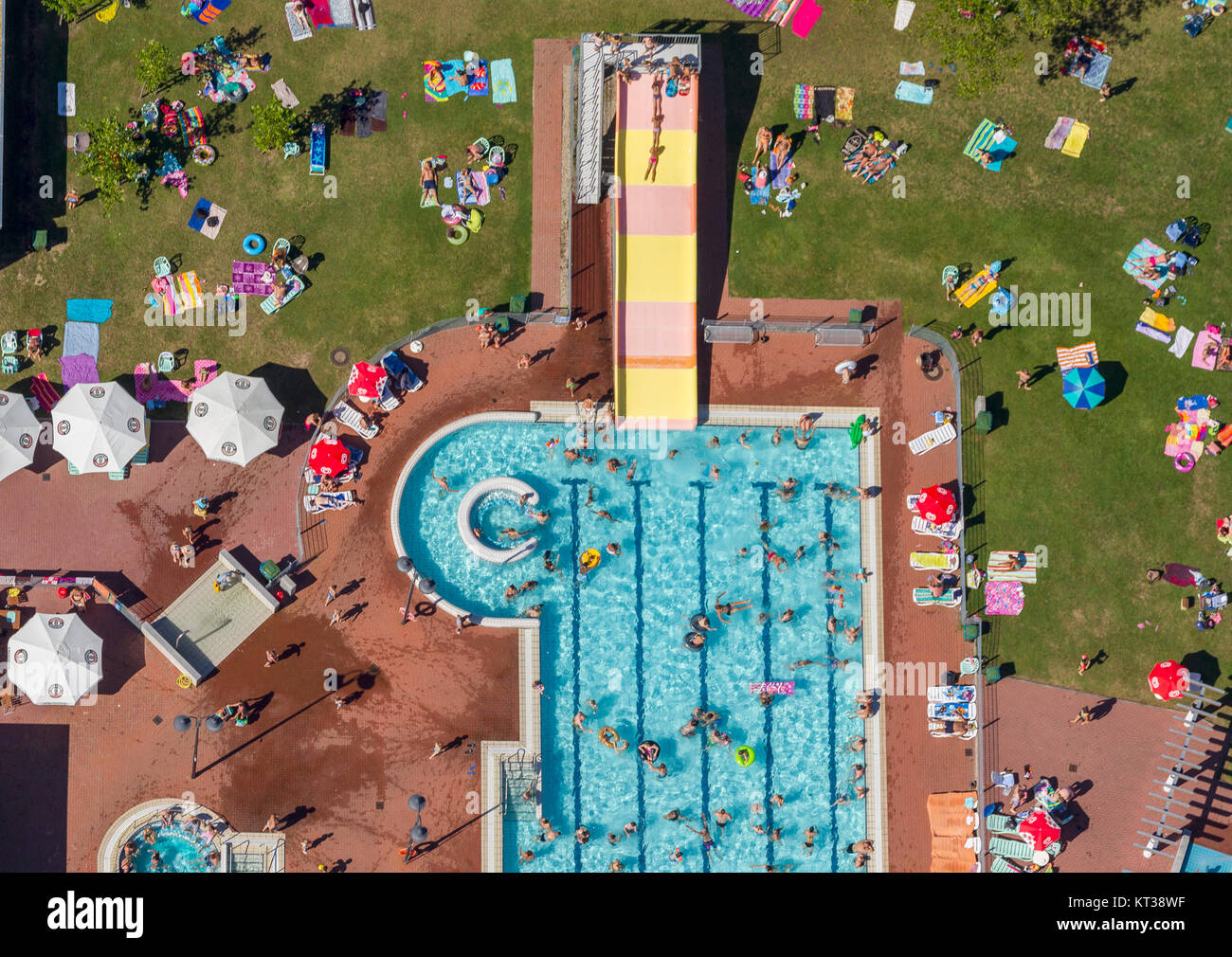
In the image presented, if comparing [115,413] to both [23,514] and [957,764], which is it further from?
[957,764]

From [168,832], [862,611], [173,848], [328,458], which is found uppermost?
[328,458]

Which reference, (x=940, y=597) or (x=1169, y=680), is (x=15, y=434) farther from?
(x=1169, y=680)

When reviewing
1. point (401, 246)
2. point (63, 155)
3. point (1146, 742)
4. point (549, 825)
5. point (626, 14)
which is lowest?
point (549, 825)

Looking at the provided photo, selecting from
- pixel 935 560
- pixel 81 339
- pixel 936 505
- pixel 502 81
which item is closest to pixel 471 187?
pixel 502 81

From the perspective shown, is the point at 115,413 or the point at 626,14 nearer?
the point at 115,413

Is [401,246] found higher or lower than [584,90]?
lower

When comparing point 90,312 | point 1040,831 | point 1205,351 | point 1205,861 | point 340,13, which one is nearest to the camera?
point 1040,831

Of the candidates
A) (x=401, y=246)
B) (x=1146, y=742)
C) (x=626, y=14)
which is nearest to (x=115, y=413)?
(x=401, y=246)

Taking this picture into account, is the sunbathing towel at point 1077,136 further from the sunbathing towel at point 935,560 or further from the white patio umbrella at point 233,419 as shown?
the white patio umbrella at point 233,419
